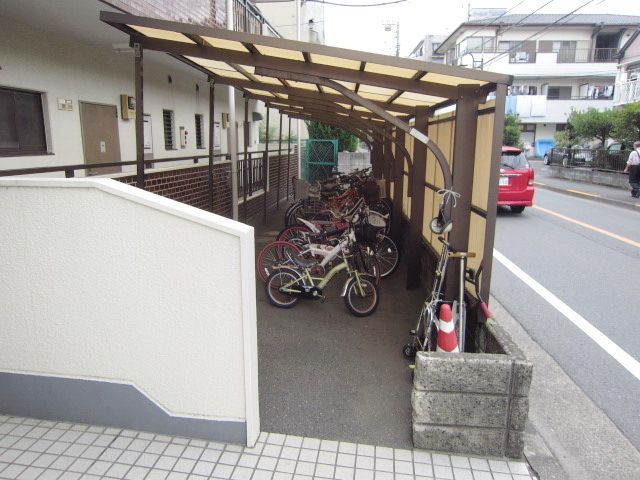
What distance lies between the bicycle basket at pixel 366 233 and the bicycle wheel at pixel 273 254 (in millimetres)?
892

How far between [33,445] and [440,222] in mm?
3471

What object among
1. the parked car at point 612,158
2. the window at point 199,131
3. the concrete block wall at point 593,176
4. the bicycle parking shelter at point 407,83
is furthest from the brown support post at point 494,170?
the parked car at point 612,158

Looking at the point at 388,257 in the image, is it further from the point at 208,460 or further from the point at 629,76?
the point at 629,76

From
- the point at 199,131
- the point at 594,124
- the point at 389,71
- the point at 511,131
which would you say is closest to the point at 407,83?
the point at 389,71

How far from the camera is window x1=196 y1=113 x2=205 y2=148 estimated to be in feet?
38.6

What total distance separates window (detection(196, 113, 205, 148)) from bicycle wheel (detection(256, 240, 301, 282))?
605 centimetres

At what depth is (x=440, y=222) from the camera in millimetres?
4238

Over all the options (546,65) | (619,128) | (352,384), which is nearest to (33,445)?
(352,384)

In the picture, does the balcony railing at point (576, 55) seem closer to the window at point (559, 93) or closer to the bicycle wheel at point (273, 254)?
the window at point (559, 93)

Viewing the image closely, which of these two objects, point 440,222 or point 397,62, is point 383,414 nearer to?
point 440,222

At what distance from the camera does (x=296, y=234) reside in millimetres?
7395

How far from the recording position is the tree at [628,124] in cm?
1727

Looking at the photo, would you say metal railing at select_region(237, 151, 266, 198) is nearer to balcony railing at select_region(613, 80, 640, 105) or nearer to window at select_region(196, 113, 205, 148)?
window at select_region(196, 113, 205, 148)

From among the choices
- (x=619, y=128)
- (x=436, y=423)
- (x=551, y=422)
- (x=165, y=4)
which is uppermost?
(x=165, y=4)
